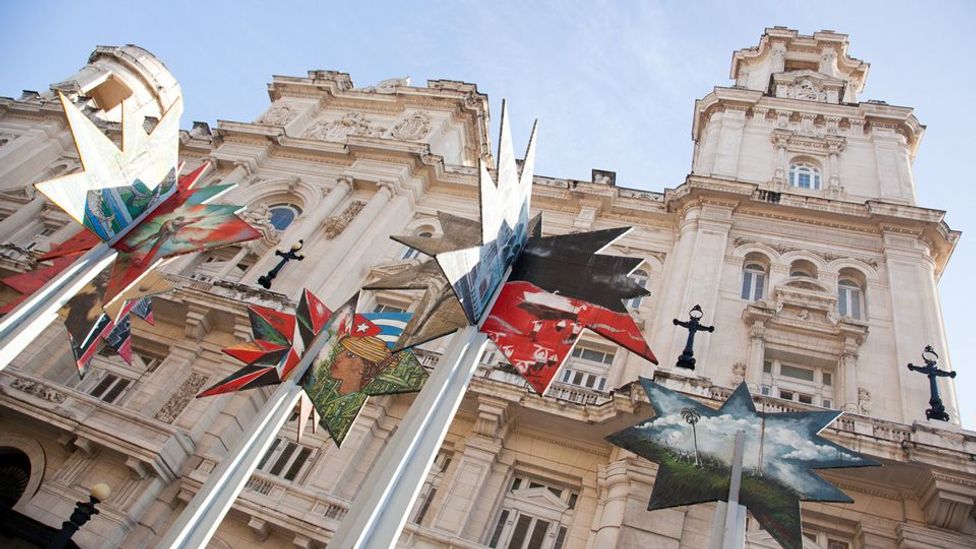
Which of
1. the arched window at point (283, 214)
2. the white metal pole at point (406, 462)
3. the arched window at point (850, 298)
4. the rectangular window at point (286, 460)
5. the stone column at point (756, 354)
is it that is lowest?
the white metal pole at point (406, 462)

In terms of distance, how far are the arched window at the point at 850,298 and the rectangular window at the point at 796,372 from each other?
2354 millimetres

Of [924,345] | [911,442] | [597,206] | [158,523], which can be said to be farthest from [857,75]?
[158,523]

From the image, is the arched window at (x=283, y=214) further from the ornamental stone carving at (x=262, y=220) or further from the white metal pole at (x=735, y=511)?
the white metal pole at (x=735, y=511)

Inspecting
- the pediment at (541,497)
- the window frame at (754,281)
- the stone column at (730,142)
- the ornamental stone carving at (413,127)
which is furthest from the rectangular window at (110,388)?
the stone column at (730,142)

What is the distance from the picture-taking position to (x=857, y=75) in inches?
1267

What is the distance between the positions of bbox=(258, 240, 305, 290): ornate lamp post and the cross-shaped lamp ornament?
17259 mm

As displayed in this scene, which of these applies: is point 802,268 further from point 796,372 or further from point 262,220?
point 262,220

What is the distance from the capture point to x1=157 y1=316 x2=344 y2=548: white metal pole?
8.99m

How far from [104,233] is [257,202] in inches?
555

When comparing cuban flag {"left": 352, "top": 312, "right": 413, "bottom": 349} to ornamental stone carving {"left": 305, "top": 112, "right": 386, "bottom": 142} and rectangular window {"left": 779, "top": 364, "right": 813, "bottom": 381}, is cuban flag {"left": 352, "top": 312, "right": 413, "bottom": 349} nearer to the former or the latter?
rectangular window {"left": 779, "top": 364, "right": 813, "bottom": 381}

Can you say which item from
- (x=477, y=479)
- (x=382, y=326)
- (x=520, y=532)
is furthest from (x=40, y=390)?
(x=520, y=532)

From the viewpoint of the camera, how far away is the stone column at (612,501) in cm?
1295

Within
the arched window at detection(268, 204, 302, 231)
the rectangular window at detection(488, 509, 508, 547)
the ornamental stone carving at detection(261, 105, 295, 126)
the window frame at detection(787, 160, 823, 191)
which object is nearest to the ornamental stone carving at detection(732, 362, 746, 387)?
the rectangular window at detection(488, 509, 508, 547)

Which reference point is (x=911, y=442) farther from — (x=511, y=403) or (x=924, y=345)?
(x=511, y=403)
